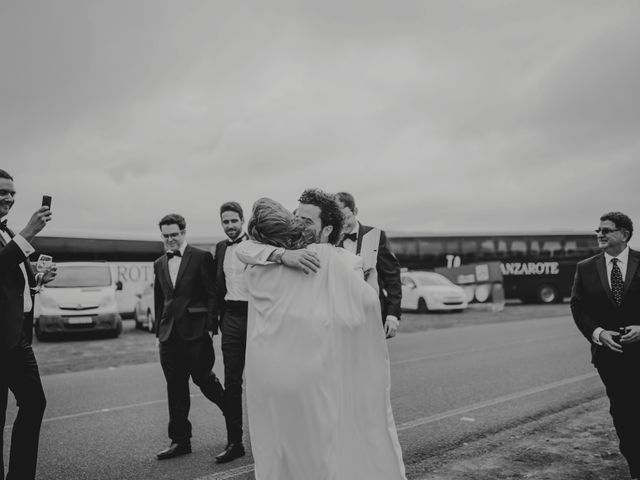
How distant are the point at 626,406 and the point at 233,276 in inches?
127

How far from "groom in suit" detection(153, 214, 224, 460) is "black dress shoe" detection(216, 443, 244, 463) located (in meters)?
0.38

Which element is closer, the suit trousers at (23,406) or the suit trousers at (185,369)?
the suit trousers at (23,406)

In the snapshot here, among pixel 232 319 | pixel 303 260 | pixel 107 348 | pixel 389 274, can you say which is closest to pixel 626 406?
pixel 389 274

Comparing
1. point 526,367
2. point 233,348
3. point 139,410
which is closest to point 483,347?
point 526,367

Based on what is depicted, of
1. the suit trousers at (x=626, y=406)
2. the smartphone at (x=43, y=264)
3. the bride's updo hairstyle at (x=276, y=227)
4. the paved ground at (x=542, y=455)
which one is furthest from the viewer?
the paved ground at (x=542, y=455)

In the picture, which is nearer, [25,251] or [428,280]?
[25,251]

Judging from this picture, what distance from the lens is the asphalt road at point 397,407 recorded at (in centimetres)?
496

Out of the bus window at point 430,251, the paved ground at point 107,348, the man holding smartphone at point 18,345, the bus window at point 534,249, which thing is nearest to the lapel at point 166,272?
the man holding smartphone at point 18,345

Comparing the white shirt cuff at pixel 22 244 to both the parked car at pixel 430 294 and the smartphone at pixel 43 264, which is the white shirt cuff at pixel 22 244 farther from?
the parked car at pixel 430 294

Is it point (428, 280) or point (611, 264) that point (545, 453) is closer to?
point (611, 264)

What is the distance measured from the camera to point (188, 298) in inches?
214

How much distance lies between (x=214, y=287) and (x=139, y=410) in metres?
2.41

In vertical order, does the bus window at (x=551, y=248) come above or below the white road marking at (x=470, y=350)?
above

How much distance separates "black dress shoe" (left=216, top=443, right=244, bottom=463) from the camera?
4.96 metres
